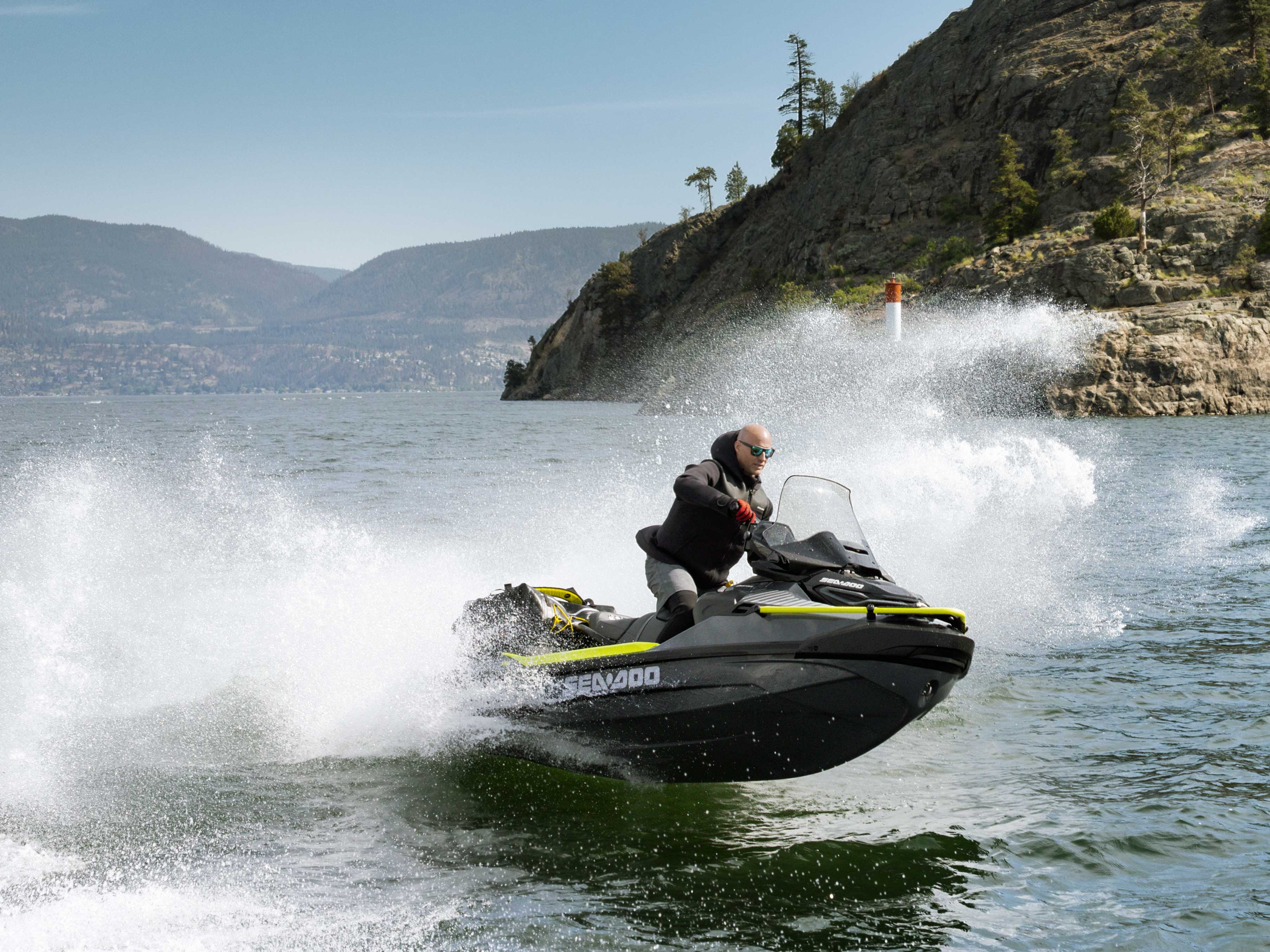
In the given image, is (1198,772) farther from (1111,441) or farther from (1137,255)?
(1137,255)

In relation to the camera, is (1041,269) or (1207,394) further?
(1041,269)

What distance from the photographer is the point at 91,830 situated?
5711 mm

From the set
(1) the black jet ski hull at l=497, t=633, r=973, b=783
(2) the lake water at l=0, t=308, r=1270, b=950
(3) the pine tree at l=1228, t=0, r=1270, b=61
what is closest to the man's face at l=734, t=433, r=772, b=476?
(1) the black jet ski hull at l=497, t=633, r=973, b=783

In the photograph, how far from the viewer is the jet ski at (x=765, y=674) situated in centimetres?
532

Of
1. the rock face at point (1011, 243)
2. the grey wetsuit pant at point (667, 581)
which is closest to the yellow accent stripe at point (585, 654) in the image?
the grey wetsuit pant at point (667, 581)

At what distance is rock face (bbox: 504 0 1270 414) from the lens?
4016 cm

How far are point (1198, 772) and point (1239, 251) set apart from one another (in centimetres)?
4415

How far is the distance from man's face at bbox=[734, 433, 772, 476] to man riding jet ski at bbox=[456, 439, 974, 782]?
14 mm

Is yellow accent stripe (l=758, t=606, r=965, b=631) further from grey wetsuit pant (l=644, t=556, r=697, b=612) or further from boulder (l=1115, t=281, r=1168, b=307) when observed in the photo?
boulder (l=1115, t=281, r=1168, b=307)

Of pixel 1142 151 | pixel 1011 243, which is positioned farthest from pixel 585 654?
pixel 1011 243

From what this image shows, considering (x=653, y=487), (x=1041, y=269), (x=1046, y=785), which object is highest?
(x=1041, y=269)

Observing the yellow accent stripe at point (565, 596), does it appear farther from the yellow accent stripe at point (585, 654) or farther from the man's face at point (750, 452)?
the man's face at point (750, 452)

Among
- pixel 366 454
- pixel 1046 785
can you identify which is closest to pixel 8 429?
pixel 366 454

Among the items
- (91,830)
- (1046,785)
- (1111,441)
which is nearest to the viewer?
(91,830)
